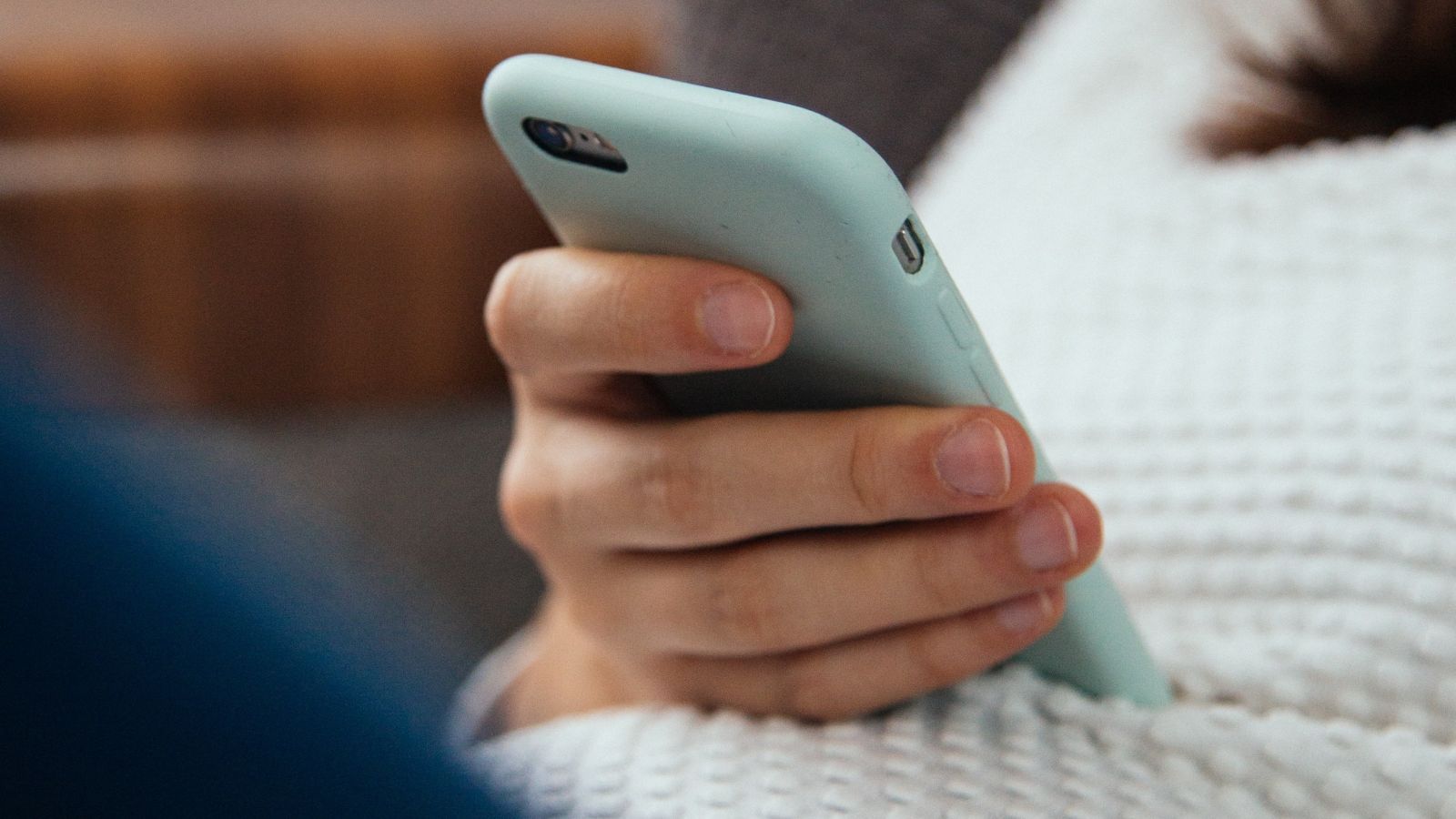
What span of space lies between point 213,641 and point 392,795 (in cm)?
3

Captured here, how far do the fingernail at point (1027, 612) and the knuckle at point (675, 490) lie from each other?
0.07 meters

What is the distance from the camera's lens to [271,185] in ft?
2.63

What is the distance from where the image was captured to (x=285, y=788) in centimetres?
12

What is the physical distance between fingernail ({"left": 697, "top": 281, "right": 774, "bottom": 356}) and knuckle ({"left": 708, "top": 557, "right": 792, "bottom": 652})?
73 mm

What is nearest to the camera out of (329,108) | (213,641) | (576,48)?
(213,641)

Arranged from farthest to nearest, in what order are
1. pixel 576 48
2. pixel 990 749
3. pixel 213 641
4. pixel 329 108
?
pixel 329 108 → pixel 576 48 → pixel 990 749 → pixel 213 641

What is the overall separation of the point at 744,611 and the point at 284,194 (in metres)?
0.66

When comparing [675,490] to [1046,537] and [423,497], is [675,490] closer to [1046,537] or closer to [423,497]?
[1046,537]

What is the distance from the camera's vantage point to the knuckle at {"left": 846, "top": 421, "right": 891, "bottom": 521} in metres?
0.22

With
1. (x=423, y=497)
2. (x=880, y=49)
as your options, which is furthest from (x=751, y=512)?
(x=423, y=497)

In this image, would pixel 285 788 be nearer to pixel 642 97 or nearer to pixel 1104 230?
pixel 642 97

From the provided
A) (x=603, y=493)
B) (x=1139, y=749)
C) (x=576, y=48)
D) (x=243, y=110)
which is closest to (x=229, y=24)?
(x=243, y=110)

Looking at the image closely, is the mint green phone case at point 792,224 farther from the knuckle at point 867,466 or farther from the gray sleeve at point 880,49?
the gray sleeve at point 880,49

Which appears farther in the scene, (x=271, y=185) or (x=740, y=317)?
(x=271, y=185)
